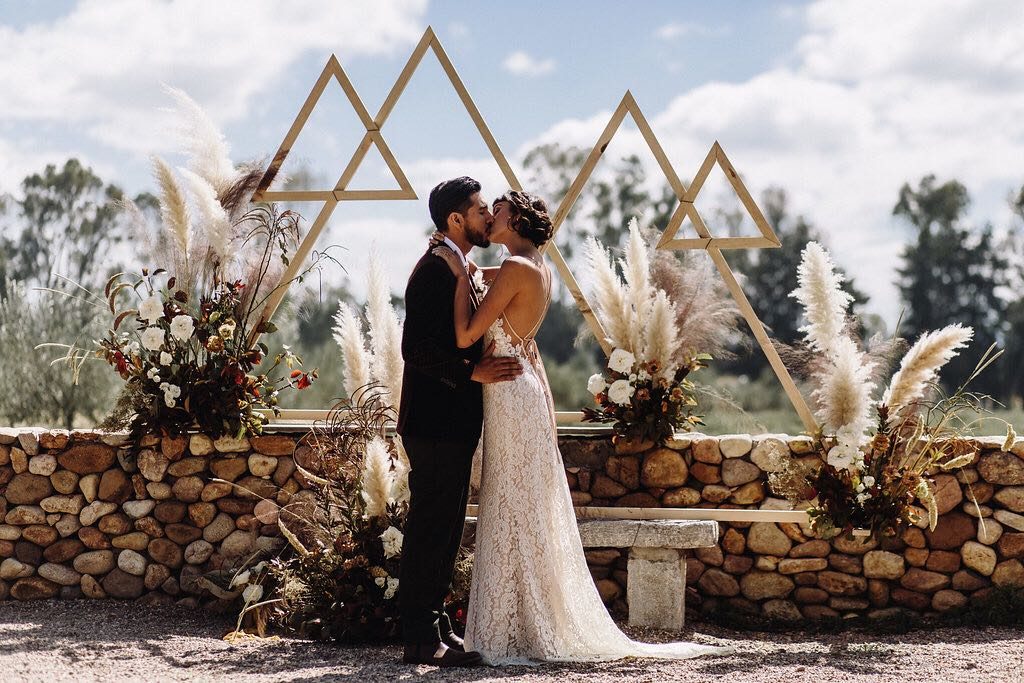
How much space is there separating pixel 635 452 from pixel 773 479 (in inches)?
27.7

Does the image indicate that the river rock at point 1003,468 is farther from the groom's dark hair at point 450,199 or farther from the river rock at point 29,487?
the river rock at point 29,487

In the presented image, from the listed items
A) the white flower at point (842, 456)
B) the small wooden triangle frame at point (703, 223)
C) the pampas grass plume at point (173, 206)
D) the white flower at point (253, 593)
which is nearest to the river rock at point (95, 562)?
the white flower at point (253, 593)

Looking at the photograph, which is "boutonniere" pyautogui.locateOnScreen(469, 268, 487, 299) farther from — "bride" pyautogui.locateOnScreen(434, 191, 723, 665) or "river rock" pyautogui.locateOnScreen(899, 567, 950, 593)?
"river rock" pyautogui.locateOnScreen(899, 567, 950, 593)

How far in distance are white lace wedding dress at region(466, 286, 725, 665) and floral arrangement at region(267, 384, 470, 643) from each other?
45 cm

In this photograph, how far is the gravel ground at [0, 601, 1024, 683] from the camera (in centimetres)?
393

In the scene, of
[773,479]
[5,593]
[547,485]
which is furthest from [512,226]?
[5,593]

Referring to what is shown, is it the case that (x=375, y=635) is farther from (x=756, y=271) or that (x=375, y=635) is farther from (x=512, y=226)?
(x=756, y=271)

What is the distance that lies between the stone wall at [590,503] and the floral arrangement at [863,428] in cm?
34

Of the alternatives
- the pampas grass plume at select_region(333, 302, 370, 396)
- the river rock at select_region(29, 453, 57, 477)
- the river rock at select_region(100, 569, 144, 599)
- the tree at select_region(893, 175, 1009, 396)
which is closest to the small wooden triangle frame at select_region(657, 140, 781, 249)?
the pampas grass plume at select_region(333, 302, 370, 396)

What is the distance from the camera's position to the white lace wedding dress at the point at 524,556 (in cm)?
415

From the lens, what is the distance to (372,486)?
15.0ft

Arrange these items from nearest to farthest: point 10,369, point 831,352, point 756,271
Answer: point 831,352 → point 10,369 → point 756,271

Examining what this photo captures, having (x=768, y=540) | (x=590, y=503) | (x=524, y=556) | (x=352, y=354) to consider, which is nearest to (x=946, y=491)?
(x=768, y=540)

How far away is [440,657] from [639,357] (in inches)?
74.6
